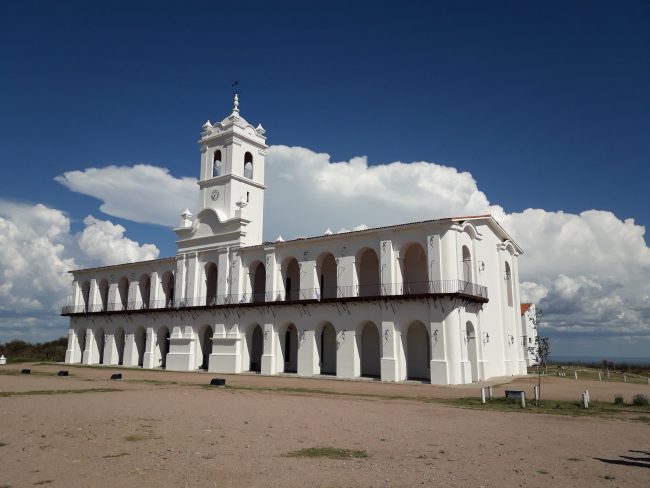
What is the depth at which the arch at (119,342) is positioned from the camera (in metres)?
45.3

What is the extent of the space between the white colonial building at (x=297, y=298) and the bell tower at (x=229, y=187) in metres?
0.12

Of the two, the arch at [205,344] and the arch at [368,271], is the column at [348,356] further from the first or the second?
the arch at [205,344]

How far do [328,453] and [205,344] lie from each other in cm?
3324

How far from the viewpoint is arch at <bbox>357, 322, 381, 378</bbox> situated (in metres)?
33.2

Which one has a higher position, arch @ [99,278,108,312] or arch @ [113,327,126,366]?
arch @ [99,278,108,312]

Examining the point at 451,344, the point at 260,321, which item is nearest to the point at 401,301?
the point at 451,344

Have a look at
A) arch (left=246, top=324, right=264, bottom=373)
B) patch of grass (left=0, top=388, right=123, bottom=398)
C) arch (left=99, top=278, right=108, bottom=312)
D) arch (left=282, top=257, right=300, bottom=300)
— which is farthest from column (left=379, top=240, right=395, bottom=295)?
arch (left=99, top=278, right=108, bottom=312)

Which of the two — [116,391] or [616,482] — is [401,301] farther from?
[616,482]

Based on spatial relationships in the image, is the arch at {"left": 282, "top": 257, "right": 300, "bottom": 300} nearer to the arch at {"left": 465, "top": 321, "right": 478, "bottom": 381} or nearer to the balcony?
the balcony

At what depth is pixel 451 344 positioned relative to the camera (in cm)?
2677

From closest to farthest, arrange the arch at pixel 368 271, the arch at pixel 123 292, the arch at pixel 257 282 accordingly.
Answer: the arch at pixel 368 271, the arch at pixel 257 282, the arch at pixel 123 292

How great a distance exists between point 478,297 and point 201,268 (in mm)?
21777

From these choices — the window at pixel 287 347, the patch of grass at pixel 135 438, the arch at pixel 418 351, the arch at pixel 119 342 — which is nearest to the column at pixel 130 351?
the arch at pixel 119 342

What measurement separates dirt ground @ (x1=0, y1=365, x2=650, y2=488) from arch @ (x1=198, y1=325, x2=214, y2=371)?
21.3 meters
